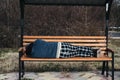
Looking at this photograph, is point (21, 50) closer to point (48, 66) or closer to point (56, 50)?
point (56, 50)

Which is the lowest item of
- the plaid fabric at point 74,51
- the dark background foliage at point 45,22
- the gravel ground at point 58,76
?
the gravel ground at point 58,76

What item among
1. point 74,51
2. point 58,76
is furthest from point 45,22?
point 74,51

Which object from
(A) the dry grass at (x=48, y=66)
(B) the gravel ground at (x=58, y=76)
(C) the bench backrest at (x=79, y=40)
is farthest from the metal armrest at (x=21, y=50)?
(A) the dry grass at (x=48, y=66)

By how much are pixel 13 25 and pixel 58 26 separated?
1560mm

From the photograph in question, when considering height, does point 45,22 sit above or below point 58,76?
above

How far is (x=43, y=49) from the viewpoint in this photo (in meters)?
6.48

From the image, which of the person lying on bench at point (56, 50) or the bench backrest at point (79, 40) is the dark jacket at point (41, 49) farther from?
the bench backrest at point (79, 40)

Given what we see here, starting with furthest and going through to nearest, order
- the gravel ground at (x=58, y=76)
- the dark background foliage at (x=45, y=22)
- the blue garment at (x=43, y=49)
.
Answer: the dark background foliage at (x=45, y=22) → the gravel ground at (x=58, y=76) → the blue garment at (x=43, y=49)

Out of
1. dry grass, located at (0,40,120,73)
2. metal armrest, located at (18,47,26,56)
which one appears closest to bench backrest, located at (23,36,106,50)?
metal armrest, located at (18,47,26,56)

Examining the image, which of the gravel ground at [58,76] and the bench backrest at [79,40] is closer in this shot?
the gravel ground at [58,76]

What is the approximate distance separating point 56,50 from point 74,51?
1.24 ft

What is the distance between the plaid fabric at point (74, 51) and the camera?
6535 mm

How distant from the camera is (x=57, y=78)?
664 centimetres

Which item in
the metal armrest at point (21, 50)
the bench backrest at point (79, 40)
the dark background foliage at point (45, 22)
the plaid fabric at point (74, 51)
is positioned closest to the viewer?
the metal armrest at point (21, 50)
